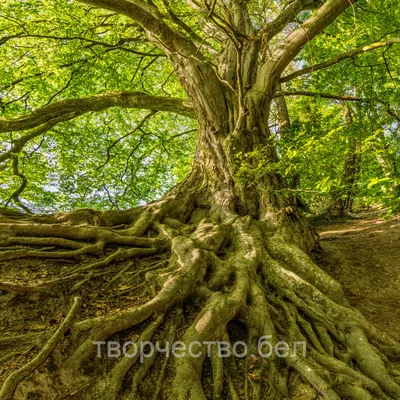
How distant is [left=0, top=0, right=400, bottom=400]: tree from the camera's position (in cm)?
237

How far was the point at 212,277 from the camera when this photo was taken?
11.8 feet

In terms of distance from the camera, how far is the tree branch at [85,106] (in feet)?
20.4

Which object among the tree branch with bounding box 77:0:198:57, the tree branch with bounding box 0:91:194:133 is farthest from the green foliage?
the tree branch with bounding box 77:0:198:57

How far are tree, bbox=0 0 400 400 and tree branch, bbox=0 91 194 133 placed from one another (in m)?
0.04

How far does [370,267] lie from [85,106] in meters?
7.10

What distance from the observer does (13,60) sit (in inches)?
333

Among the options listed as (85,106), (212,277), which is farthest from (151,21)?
(212,277)

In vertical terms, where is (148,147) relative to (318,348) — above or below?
above

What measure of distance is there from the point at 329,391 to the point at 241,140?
4280 millimetres

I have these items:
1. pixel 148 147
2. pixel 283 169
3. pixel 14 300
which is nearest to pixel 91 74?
pixel 148 147

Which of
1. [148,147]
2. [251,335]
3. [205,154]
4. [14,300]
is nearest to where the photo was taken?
[14,300]

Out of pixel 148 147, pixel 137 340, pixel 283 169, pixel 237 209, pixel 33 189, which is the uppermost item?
pixel 148 147

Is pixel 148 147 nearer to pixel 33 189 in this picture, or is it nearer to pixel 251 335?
pixel 33 189

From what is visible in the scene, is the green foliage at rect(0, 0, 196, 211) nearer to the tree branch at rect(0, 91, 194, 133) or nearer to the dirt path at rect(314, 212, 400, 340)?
the tree branch at rect(0, 91, 194, 133)
